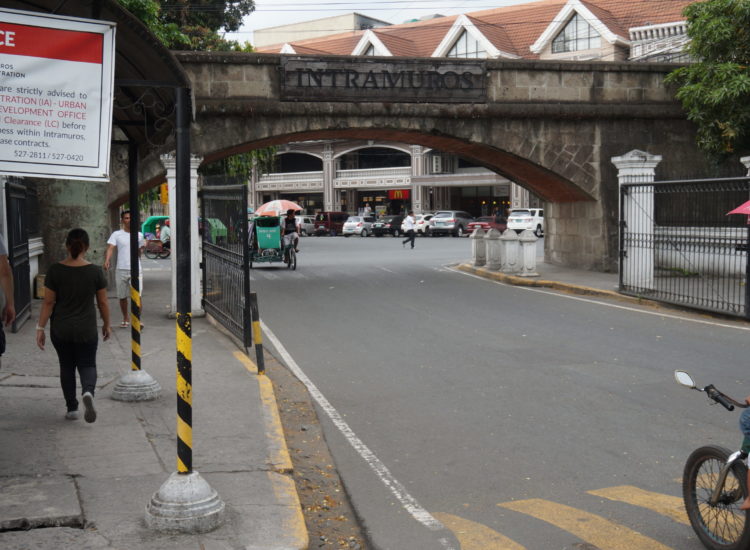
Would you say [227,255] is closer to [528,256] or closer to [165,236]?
[528,256]

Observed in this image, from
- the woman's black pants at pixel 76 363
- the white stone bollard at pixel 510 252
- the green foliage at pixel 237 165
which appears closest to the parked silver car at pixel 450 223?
the green foliage at pixel 237 165

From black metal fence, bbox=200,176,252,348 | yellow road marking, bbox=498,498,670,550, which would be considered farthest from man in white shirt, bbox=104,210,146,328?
yellow road marking, bbox=498,498,670,550

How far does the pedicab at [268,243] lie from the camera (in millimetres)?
26438

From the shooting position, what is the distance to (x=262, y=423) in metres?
7.79

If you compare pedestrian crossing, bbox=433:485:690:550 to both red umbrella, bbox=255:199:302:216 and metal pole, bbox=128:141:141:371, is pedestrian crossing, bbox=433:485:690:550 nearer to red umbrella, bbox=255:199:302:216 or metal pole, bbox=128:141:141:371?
metal pole, bbox=128:141:141:371

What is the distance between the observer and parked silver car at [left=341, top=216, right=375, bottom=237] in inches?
2105

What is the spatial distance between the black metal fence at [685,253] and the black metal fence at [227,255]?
25.1ft

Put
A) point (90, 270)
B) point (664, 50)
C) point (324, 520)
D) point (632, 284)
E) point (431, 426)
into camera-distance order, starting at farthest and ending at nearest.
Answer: point (664, 50) < point (632, 284) < point (431, 426) < point (90, 270) < point (324, 520)

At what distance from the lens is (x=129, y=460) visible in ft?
21.4

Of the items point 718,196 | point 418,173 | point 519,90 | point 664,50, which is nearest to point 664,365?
point 718,196

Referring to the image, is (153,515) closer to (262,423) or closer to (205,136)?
(262,423)

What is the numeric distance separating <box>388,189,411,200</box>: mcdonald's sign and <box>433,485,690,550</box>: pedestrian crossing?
57.4 meters

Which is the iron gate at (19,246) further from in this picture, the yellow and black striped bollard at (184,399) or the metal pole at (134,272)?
the yellow and black striped bollard at (184,399)

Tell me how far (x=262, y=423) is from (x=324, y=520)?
208 cm
